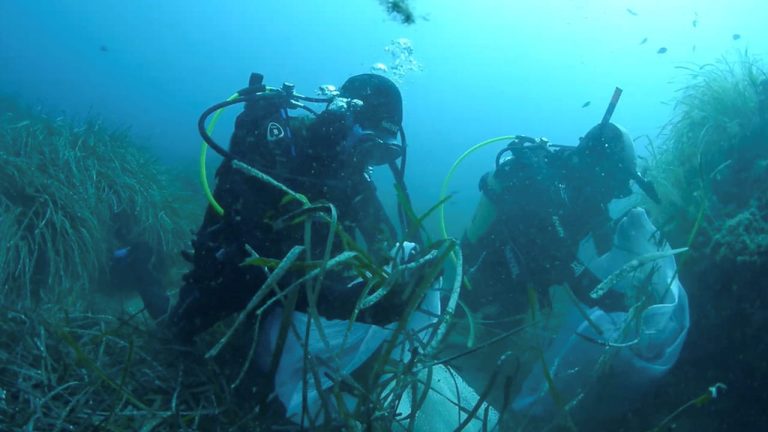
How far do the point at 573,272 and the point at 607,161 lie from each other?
1270mm

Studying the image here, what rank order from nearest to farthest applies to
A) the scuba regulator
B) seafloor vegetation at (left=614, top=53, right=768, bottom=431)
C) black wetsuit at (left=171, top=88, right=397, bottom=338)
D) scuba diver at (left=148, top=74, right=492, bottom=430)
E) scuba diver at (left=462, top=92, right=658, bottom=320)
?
scuba diver at (left=148, top=74, right=492, bottom=430) → black wetsuit at (left=171, top=88, right=397, bottom=338) → the scuba regulator → seafloor vegetation at (left=614, top=53, right=768, bottom=431) → scuba diver at (left=462, top=92, right=658, bottom=320)

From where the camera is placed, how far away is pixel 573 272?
3.28 m

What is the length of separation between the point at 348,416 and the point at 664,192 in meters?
4.53

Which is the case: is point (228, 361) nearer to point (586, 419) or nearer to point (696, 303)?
point (586, 419)

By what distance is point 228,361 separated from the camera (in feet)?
9.96

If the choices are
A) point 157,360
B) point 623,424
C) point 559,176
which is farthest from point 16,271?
point 623,424

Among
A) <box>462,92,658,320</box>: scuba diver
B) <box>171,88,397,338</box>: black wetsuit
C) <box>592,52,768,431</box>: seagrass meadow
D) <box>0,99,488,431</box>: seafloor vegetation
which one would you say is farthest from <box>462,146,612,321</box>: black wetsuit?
<box>171,88,397,338</box>: black wetsuit

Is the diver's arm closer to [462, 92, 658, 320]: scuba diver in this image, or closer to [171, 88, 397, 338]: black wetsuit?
[171, 88, 397, 338]: black wetsuit

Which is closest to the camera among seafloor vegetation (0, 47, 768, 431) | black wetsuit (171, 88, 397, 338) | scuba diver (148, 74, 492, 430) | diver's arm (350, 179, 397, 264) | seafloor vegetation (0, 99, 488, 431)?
seafloor vegetation (0, 99, 488, 431)

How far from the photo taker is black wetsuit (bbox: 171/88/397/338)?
8.75 ft

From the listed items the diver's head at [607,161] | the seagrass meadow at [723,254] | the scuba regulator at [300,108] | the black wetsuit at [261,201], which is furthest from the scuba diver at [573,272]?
the black wetsuit at [261,201]

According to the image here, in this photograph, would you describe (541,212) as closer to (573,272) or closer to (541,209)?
(541,209)


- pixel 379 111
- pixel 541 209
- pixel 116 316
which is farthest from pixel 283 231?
pixel 541 209

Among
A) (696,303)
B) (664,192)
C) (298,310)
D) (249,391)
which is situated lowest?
(249,391)
